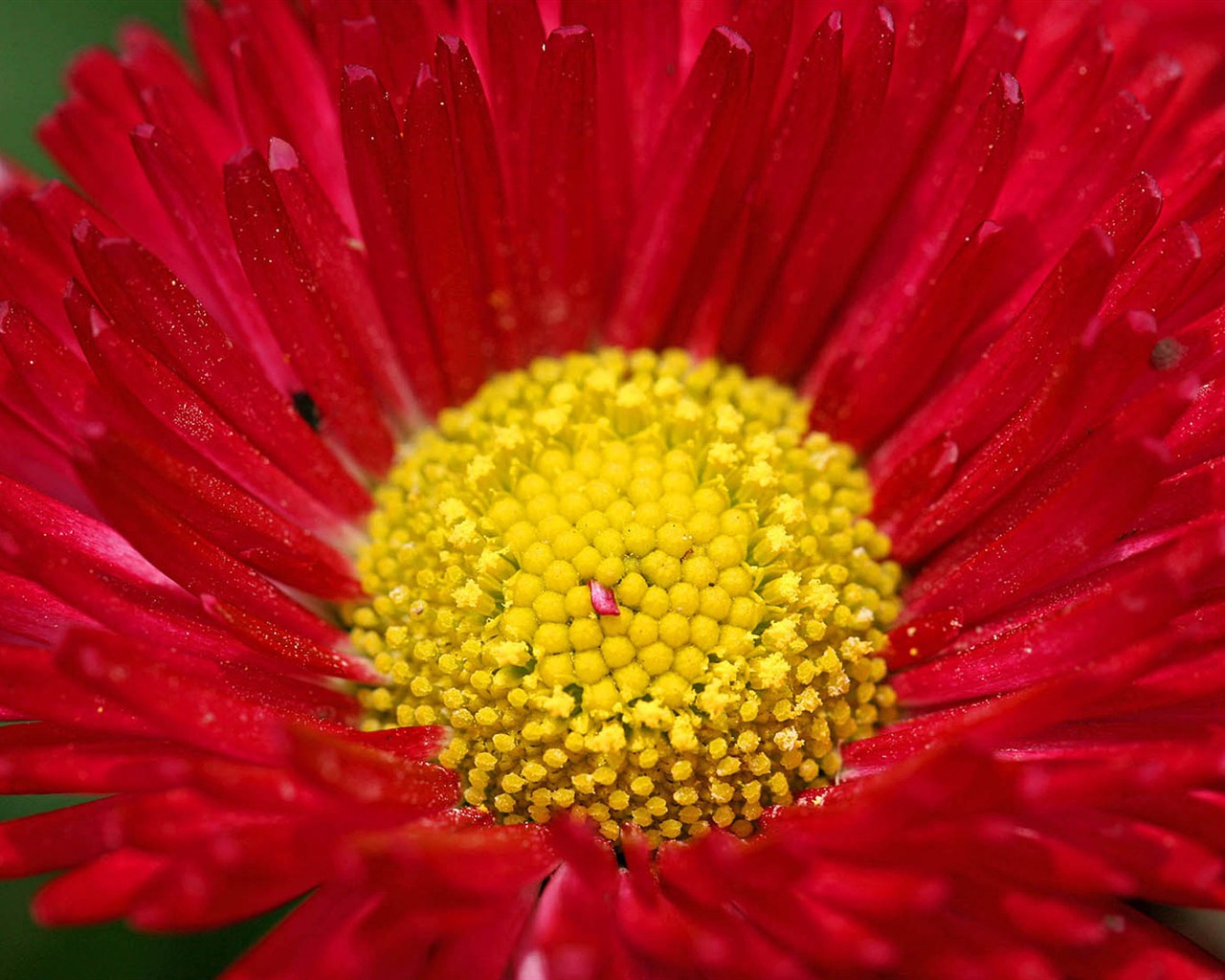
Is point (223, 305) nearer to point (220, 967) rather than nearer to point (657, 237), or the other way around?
point (657, 237)

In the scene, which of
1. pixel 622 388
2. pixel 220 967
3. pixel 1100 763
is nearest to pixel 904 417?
pixel 622 388

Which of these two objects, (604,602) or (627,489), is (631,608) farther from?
(627,489)

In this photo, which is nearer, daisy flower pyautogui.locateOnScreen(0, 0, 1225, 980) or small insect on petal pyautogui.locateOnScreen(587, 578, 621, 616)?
daisy flower pyautogui.locateOnScreen(0, 0, 1225, 980)

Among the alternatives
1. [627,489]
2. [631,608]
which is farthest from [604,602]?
[627,489]

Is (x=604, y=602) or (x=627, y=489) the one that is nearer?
(x=604, y=602)

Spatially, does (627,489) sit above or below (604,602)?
above

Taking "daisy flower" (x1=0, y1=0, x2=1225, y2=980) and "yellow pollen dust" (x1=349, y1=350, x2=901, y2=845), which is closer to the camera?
"daisy flower" (x1=0, y1=0, x2=1225, y2=980)
